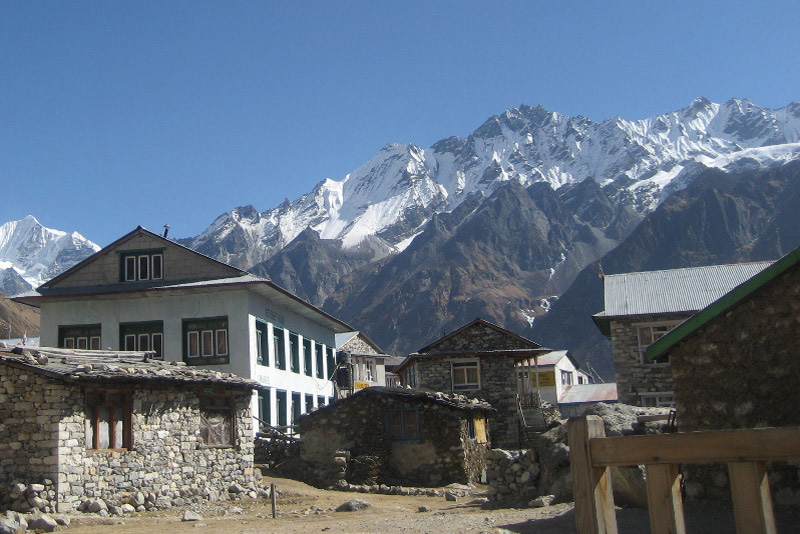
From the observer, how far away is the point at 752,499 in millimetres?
5516

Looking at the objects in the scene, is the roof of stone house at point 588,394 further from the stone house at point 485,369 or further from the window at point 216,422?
the window at point 216,422

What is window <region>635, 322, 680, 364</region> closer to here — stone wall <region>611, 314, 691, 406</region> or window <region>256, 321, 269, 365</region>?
stone wall <region>611, 314, 691, 406</region>

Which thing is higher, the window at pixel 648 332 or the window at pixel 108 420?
the window at pixel 648 332

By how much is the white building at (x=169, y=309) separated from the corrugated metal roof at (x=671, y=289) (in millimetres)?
14127

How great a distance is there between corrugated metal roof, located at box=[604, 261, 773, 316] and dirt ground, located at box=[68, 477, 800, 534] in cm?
1446

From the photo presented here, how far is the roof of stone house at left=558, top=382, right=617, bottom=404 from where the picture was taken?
6869 centimetres

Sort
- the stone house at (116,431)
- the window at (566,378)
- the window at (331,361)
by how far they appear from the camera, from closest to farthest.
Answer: the stone house at (116,431)
the window at (331,361)
the window at (566,378)

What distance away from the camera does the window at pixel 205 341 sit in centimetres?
3266

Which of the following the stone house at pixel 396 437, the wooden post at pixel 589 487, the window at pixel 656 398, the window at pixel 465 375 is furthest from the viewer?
the window at pixel 465 375

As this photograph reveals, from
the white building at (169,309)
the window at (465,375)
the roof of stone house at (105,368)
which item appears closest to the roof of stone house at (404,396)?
the roof of stone house at (105,368)

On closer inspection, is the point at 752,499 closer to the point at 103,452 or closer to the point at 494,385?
the point at 103,452

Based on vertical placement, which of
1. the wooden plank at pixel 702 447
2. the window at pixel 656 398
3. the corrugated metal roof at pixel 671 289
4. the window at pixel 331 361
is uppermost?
the corrugated metal roof at pixel 671 289

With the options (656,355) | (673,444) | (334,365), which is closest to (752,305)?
(656,355)

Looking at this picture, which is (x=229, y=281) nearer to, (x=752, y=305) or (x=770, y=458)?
(x=752, y=305)
